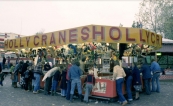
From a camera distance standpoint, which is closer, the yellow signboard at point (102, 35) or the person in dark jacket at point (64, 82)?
the yellow signboard at point (102, 35)

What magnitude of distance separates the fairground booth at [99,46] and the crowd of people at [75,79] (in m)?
0.49

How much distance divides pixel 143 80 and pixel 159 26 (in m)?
27.9

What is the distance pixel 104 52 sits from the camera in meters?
11.2

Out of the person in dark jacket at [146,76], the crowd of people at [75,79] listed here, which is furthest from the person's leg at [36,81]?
the person in dark jacket at [146,76]

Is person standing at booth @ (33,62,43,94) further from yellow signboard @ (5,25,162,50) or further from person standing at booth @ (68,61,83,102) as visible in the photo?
person standing at booth @ (68,61,83,102)

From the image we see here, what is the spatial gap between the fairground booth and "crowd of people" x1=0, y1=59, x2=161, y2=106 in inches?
19.4

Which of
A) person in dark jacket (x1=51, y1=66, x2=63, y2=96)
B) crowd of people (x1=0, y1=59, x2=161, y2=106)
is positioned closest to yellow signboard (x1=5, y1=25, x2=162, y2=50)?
crowd of people (x1=0, y1=59, x2=161, y2=106)

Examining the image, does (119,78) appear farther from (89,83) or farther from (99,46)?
(99,46)

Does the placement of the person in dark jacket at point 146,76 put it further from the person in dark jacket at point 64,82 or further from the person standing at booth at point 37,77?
the person standing at booth at point 37,77

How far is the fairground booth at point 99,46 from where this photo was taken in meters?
8.11

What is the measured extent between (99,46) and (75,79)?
3.24 meters

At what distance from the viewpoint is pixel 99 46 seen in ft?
35.8

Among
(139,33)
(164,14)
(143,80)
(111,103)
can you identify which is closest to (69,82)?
(111,103)

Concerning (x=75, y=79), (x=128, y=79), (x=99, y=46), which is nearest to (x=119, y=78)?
(x=128, y=79)
